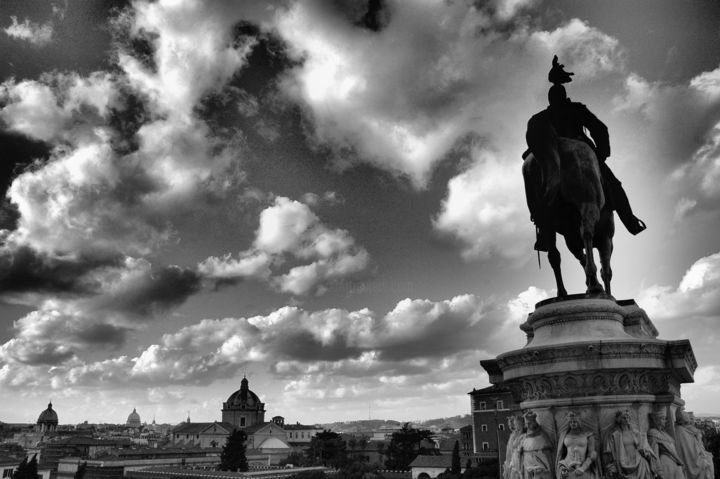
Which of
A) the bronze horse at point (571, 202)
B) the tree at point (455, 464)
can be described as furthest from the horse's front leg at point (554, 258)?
the tree at point (455, 464)

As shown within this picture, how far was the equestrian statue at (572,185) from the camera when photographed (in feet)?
22.0

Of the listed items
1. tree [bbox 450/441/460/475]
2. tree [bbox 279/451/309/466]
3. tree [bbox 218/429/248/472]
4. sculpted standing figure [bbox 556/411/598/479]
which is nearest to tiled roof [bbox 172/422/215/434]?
Answer: tree [bbox 279/451/309/466]

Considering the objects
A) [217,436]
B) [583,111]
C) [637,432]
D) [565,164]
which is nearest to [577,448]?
[637,432]

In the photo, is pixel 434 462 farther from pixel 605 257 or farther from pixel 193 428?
pixel 193 428

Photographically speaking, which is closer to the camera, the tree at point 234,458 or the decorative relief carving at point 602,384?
the decorative relief carving at point 602,384

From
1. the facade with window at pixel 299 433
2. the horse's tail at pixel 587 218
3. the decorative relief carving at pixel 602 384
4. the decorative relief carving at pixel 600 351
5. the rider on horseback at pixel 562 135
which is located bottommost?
the facade with window at pixel 299 433

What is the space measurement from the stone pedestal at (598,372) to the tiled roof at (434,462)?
61837mm

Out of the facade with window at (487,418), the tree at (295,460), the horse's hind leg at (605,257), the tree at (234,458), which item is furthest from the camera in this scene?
the tree at (295,460)

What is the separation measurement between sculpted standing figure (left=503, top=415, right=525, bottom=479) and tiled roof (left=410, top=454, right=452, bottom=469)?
61.5 metres

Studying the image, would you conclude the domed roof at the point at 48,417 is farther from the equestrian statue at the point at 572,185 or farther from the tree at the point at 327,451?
the equestrian statue at the point at 572,185

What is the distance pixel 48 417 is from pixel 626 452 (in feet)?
564

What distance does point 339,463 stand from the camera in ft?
272

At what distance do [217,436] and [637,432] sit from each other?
116 metres

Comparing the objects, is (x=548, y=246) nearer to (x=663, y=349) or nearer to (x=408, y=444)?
(x=663, y=349)
